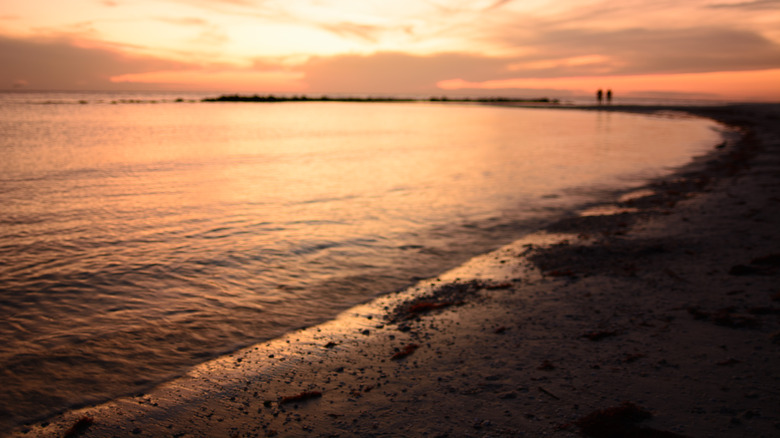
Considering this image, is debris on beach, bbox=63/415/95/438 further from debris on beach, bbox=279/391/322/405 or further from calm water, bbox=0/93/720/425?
debris on beach, bbox=279/391/322/405

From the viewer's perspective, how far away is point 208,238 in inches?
Result: 428

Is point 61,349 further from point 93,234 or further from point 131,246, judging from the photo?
point 93,234

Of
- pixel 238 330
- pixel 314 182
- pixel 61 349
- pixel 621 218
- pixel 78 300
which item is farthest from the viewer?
pixel 314 182

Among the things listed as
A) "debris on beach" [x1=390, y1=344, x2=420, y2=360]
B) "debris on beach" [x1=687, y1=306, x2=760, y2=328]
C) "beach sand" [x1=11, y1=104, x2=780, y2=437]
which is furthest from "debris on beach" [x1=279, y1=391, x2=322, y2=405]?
"debris on beach" [x1=687, y1=306, x2=760, y2=328]

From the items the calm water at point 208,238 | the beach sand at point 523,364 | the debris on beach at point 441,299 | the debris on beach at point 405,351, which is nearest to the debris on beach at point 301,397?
the beach sand at point 523,364

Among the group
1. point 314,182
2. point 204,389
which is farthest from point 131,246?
point 314,182

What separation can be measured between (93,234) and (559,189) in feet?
51.0

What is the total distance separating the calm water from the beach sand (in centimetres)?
79

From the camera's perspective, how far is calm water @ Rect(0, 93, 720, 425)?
5957 mm

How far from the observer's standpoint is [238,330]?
6.44 metres

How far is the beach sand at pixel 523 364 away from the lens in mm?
4039

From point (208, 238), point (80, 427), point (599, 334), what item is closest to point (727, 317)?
point (599, 334)

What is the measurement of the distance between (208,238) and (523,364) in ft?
27.9

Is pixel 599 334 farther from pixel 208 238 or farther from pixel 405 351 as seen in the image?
pixel 208 238
